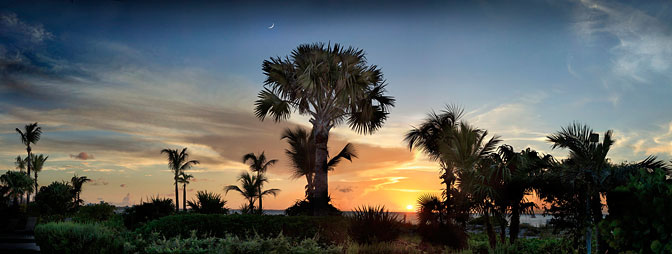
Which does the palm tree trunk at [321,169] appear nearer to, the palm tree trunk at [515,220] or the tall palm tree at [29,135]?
the palm tree trunk at [515,220]

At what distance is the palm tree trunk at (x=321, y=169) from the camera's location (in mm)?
20969

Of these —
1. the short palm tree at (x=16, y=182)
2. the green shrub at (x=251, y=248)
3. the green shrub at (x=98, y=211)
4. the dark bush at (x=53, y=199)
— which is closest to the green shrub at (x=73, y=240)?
the green shrub at (x=251, y=248)

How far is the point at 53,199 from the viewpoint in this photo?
1061 inches

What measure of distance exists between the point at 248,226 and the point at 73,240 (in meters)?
5.29

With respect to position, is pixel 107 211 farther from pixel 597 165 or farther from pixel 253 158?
pixel 597 165

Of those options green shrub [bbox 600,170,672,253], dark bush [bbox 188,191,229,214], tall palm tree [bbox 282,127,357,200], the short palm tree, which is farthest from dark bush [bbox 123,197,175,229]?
the short palm tree

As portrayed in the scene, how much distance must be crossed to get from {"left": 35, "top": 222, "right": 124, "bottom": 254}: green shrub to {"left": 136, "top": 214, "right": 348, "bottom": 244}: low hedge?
271 cm

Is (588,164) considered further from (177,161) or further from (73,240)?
(177,161)

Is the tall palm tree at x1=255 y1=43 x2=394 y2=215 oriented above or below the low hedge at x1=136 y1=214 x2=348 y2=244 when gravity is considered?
above

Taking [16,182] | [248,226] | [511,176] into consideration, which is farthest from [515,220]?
[16,182]

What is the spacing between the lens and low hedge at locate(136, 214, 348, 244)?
50.4 ft

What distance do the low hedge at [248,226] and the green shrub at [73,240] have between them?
107 inches

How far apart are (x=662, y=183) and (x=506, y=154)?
47.7ft

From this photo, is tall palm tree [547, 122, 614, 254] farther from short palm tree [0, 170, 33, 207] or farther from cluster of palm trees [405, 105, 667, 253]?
short palm tree [0, 170, 33, 207]
